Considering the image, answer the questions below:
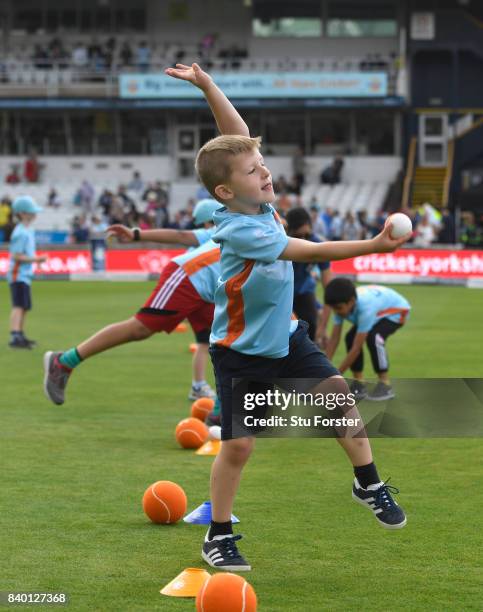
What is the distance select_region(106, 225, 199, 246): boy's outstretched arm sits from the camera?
10.3m

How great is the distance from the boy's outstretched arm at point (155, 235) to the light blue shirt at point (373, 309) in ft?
5.51

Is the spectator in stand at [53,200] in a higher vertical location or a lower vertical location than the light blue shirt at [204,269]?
lower

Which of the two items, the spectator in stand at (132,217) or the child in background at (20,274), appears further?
the spectator in stand at (132,217)

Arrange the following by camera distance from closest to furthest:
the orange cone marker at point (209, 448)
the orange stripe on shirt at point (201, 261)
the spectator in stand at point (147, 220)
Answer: the orange cone marker at point (209, 448)
the orange stripe on shirt at point (201, 261)
the spectator in stand at point (147, 220)

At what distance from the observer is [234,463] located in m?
5.96

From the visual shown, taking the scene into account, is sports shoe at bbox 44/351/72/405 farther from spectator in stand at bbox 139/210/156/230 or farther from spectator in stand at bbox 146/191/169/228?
spectator in stand at bbox 146/191/169/228

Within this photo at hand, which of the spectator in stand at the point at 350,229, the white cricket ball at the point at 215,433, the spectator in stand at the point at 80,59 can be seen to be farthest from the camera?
the spectator in stand at the point at 80,59

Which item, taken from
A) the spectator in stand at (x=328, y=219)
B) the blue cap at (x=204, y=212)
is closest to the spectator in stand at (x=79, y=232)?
the spectator in stand at (x=328, y=219)

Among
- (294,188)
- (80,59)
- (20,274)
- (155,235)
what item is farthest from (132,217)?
(155,235)

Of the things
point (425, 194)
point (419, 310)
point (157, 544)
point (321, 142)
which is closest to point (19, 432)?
point (157, 544)

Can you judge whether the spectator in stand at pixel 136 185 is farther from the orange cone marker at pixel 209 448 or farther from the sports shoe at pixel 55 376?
the orange cone marker at pixel 209 448

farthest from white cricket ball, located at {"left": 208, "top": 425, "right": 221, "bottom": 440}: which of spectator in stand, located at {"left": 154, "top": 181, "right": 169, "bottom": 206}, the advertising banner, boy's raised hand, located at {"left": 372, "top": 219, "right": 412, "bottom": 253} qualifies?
spectator in stand, located at {"left": 154, "top": 181, "right": 169, "bottom": 206}

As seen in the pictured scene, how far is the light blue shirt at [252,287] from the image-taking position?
18.9 ft

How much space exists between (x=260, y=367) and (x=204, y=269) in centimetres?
448
